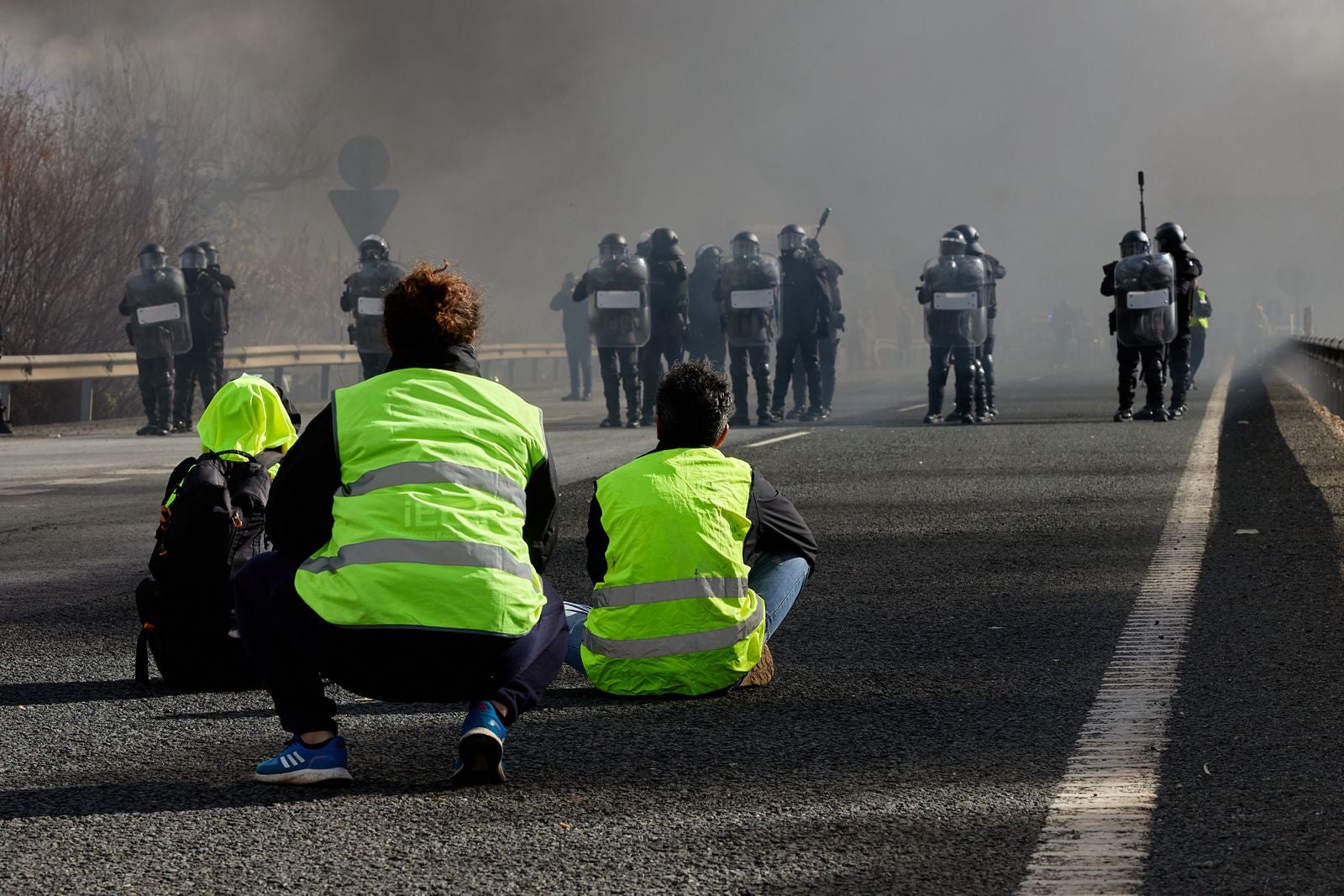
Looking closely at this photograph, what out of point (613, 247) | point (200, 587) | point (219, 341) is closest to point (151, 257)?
point (219, 341)

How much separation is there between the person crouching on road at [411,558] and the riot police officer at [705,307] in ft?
60.8

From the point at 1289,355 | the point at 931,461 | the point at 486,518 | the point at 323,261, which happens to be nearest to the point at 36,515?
the point at 931,461

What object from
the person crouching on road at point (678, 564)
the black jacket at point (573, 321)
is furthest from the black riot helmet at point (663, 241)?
the person crouching on road at point (678, 564)

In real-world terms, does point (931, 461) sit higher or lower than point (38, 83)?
lower

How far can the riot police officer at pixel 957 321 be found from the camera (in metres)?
19.7

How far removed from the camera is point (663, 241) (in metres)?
21.3

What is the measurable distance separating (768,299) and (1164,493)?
919cm

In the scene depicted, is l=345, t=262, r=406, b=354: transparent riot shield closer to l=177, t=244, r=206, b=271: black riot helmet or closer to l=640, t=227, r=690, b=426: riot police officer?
l=177, t=244, r=206, b=271: black riot helmet

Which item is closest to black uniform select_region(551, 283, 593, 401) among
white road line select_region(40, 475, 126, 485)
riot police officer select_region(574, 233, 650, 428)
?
riot police officer select_region(574, 233, 650, 428)

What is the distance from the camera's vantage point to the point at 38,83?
2619 centimetres

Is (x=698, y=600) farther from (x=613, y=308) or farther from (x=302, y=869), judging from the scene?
(x=613, y=308)

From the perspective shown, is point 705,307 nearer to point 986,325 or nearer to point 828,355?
point 828,355

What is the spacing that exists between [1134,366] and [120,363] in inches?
453

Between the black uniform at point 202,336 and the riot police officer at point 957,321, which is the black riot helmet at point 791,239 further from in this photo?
the black uniform at point 202,336
